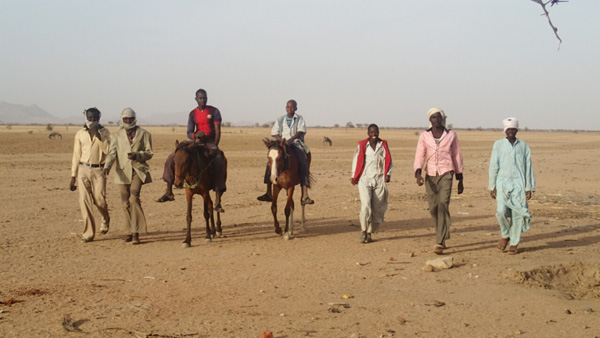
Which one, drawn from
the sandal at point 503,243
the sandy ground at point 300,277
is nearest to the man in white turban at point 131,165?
the sandy ground at point 300,277

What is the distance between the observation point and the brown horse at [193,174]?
9945 millimetres

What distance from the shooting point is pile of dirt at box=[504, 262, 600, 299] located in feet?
25.2

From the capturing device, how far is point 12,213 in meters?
13.5

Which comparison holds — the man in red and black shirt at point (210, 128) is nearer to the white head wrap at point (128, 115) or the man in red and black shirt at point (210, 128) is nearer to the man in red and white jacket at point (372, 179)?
the white head wrap at point (128, 115)

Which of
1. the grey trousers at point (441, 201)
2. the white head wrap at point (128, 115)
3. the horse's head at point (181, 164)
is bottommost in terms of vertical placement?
the grey trousers at point (441, 201)

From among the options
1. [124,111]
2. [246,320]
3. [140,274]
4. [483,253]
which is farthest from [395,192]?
[246,320]

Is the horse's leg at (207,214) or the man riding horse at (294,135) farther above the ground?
the man riding horse at (294,135)

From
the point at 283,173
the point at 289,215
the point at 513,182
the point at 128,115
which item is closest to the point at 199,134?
the point at 128,115

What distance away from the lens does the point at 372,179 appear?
10500 millimetres

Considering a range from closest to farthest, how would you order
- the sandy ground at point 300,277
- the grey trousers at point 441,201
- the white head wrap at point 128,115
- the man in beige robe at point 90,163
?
1. the sandy ground at point 300,277
2. the grey trousers at point 441,201
3. the white head wrap at point 128,115
4. the man in beige robe at point 90,163

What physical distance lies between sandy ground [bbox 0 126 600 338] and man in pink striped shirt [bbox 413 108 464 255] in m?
0.53

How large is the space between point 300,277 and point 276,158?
9.96 feet

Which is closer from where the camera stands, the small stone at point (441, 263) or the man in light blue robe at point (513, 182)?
the small stone at point (441, 263)

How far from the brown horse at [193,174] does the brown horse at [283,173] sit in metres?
1.11
